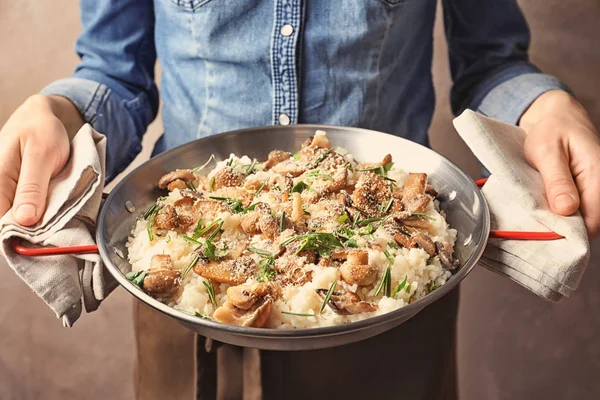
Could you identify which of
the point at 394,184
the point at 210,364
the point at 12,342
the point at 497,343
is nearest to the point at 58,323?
the point at 12,342

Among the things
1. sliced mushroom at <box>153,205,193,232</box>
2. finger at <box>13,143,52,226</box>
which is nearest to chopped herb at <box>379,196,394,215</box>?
sliced mushroom at <box>153,205,193,232</box>

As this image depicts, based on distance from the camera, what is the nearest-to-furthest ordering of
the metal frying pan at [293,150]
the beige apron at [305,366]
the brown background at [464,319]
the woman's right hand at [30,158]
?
1. the metal frying pan at [293,150]
2. the woman's right hand at [30,158]
3. the beige apron at [305,366]
4. the brown background at [464,319]

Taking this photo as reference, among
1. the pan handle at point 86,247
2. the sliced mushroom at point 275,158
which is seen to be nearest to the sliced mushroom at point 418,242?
the pan handle at point 86,247

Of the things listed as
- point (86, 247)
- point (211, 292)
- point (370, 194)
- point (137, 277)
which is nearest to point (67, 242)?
point (86, 247)

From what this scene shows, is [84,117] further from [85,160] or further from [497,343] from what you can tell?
[497,343]

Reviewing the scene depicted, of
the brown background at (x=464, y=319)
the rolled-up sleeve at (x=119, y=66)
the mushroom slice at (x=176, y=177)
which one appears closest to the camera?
the mushroom slice at (x=176, y=177)

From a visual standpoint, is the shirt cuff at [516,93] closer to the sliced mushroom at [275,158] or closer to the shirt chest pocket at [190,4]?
the sliced mushroom at [275,158]
